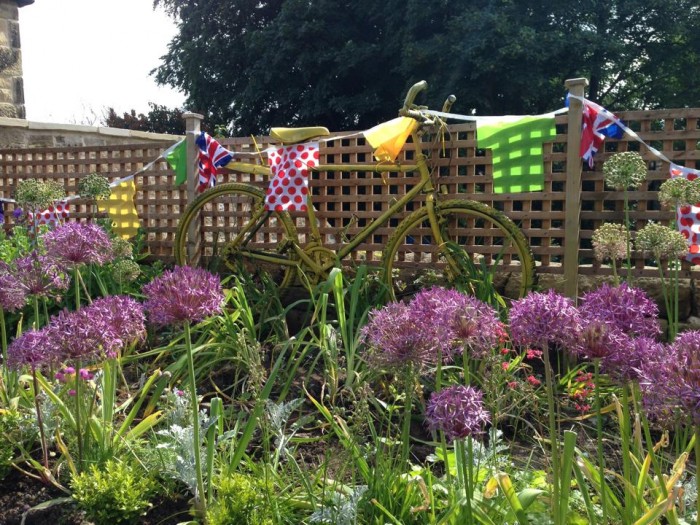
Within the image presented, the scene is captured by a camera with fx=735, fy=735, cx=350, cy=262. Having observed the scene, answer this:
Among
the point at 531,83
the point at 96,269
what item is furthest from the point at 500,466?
the point at 531,83

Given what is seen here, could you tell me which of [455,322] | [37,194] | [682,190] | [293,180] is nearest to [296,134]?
[293,180]

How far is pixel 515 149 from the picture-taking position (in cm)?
456

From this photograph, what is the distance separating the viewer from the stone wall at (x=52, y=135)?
26.9 ft

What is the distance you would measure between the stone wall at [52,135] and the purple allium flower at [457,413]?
23.4 ft

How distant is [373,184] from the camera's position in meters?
5.11

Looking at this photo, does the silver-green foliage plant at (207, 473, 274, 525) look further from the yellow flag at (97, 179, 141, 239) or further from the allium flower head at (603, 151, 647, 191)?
the yellow flag at (97, 179, 141, 239)

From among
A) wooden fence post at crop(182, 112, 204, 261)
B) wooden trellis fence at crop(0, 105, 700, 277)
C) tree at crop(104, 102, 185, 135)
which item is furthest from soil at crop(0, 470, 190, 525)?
tree at crop(104, 102, 185, 135)

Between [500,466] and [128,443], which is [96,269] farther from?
[500,466]

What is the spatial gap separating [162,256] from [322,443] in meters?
3.70

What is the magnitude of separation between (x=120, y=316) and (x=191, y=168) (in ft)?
12.5

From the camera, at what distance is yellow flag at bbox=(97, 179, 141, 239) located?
239 inches

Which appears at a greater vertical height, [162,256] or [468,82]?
[468,82]

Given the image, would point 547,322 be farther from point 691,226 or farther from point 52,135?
point 52,135

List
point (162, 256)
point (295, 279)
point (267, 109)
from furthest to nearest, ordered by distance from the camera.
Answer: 1. point (267, 109)
2. point (162, 256)
3. point (295, 279)
